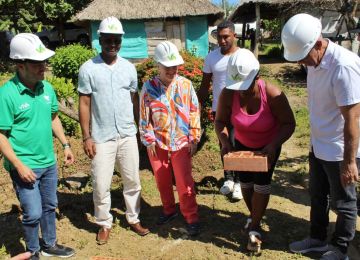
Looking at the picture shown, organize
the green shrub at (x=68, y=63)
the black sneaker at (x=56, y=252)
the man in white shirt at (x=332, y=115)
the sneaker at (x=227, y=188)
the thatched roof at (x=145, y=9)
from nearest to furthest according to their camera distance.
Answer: the man in white shirt at (x=332, y=115), the black sneaker at (x=56, y=252), the sneaker at (x=227, y=188), the green shrub at (x=68, y=63), the thatched roof at (x=145, y=9)

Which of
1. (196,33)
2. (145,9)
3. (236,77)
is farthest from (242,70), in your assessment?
(196,33)

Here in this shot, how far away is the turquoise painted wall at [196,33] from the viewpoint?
57.6 ft

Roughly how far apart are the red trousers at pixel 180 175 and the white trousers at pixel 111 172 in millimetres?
207

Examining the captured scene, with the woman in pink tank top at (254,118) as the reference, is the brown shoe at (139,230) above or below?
below

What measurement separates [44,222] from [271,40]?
30.4 meters

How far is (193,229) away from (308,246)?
1.05m

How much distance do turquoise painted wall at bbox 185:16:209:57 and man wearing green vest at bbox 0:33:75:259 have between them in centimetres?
1481

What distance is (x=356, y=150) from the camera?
2678 mm

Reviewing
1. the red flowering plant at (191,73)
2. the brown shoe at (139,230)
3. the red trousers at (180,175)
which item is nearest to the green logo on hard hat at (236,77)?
the red trousers at (180,175)


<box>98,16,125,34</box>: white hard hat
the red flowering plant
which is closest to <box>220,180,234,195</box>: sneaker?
the red flowering plant

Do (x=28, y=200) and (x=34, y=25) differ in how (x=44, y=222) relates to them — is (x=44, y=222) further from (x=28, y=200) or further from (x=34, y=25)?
(x=34, y=25)

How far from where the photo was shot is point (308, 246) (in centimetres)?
341

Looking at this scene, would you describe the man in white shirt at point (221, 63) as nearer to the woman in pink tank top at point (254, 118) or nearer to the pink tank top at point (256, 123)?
the woman in pink tank top at point (254, 118)

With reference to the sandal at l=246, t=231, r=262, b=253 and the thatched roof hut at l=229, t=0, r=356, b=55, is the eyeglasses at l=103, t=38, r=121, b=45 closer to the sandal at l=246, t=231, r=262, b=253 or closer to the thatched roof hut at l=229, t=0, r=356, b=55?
the sandal at l=246, t=231, r=262, b=253
